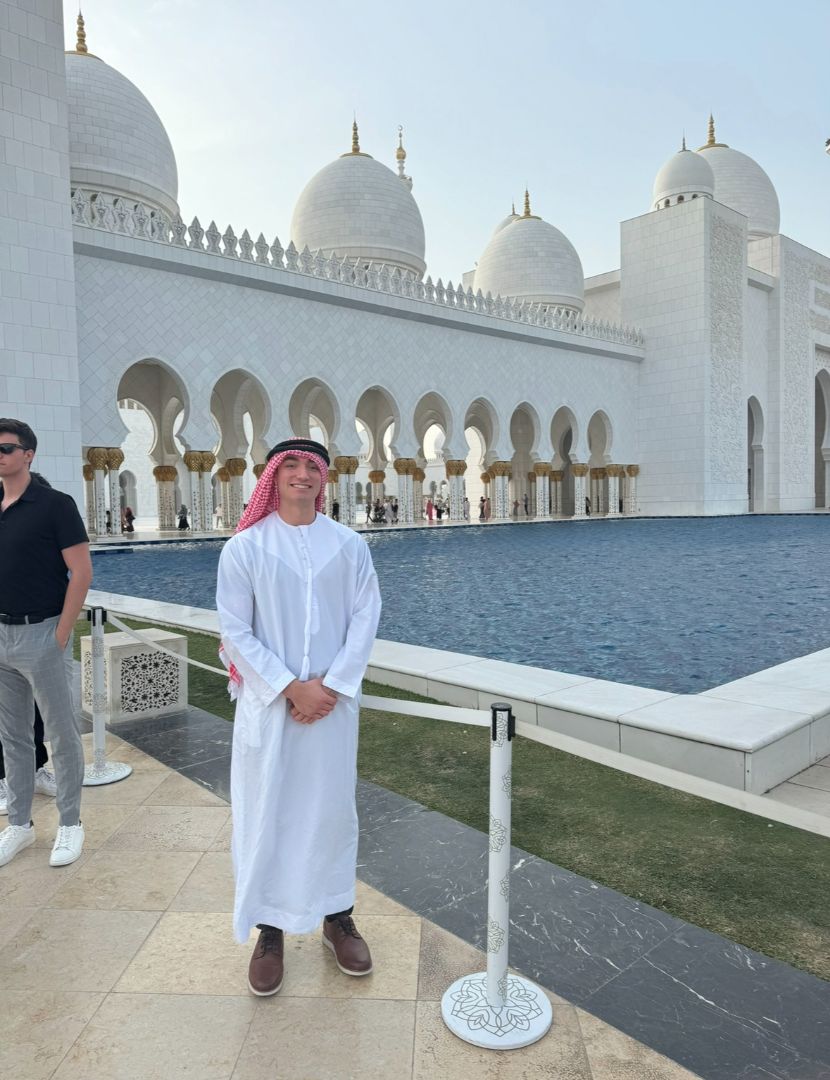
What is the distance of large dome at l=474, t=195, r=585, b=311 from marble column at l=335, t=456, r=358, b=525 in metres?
10.1

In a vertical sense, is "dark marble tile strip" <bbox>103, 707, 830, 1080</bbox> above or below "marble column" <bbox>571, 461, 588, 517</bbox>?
A: below

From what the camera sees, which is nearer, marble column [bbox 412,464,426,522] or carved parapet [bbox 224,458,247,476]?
carved parapet [bbox 224,458,247,476]

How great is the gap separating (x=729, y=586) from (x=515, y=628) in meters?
2.78

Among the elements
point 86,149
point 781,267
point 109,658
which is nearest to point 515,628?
point 109,658

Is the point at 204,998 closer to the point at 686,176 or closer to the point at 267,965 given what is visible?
the point at 267,965

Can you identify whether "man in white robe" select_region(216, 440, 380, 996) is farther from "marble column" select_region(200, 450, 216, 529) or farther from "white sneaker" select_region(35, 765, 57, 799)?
"marble column" select_region(200, 450, 216, 529)

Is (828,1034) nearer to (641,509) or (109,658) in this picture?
(109,658)

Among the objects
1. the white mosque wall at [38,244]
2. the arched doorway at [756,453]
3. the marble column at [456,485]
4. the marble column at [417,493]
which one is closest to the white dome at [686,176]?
the arched doorway at [756,453]

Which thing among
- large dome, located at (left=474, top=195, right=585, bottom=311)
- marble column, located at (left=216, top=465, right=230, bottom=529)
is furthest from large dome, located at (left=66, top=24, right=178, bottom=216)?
large dome, located at (left=474, top=195, right=585, bottom=311)

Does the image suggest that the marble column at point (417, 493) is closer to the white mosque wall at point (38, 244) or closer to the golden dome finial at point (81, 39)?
the white mosque wall at point (38, 244)

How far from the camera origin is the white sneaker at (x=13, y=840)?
2.11 metres

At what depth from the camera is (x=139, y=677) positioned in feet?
11.1

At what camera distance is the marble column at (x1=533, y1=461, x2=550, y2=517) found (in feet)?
69.2

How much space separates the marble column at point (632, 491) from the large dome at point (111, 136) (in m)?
14.6
